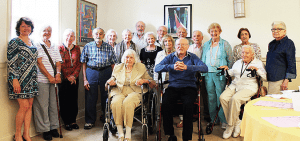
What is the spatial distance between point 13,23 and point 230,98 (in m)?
3.08

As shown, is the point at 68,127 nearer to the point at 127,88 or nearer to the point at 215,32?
the point at 127,88

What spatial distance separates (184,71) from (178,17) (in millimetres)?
2037

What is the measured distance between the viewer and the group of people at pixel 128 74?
267 cm

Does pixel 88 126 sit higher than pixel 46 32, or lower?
lower

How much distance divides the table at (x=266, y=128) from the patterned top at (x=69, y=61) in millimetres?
2698

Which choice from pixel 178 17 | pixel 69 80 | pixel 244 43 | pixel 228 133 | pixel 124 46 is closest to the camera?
pixel 228 133

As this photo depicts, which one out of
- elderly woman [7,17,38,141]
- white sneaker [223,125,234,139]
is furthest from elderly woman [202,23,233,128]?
elderly woman [7,17,38,141]

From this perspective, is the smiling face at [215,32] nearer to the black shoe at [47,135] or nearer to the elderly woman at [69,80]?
the elderly woman at [69,80]

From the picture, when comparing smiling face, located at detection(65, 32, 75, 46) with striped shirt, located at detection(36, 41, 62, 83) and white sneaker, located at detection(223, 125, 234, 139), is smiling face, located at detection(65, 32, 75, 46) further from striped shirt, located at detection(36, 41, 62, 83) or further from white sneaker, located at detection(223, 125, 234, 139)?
white sneaker, located at detection(223, 125, 234, 139)

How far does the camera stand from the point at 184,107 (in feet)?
8.86

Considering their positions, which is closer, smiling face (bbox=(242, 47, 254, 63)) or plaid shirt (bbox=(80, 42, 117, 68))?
smiling face (bbox=(242, 47, 254, 63))

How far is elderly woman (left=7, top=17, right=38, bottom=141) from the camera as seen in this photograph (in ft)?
8.37

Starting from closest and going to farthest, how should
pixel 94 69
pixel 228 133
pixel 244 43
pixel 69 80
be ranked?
1. pixel 228 133
2. pixel 69 80
3. pixel 94 69
4. pixel 244 43

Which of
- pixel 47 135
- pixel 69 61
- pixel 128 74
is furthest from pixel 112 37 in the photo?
pixel 47 135
